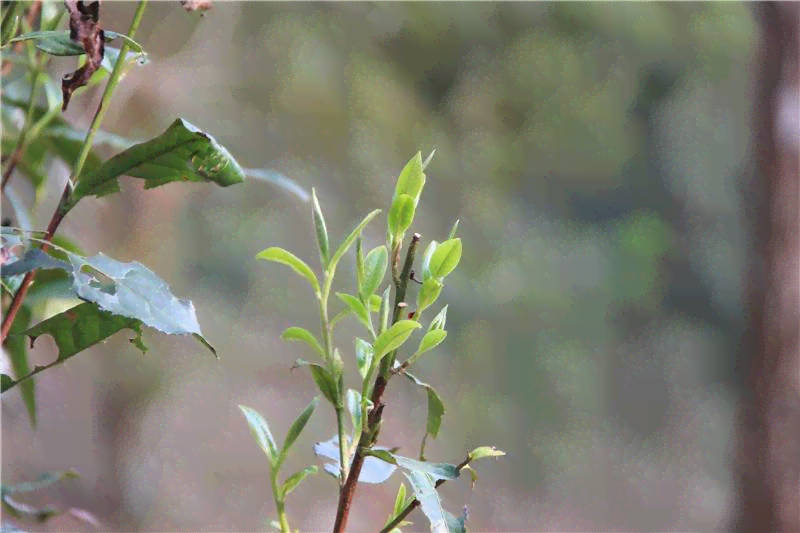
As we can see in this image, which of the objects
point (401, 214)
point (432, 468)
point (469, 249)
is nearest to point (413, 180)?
point (401, 214)

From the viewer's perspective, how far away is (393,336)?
263 millimetres

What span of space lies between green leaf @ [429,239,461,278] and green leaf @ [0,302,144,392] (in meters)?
0.17

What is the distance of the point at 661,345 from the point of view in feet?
9.05

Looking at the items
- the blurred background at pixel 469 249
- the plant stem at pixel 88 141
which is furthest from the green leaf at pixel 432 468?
the blurred background at pixel 469 249

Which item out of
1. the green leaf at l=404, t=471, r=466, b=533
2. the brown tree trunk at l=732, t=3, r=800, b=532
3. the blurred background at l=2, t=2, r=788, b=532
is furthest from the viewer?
the blurred background at l=2, t=2, r=788, b=532

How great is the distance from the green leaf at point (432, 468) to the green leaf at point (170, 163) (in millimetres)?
194

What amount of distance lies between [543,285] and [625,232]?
0.44m

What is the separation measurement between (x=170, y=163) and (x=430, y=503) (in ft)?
0.77

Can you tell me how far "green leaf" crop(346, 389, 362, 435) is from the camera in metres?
0.29

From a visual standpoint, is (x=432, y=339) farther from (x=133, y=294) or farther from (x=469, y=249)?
(x=469, y=249)

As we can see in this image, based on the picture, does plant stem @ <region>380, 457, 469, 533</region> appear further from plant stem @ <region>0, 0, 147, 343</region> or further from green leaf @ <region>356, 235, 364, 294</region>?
plant stem @ <region>0, 0, 147, 343</region>

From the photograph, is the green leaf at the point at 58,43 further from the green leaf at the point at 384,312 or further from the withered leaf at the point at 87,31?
the green leaf at the point at 384,312

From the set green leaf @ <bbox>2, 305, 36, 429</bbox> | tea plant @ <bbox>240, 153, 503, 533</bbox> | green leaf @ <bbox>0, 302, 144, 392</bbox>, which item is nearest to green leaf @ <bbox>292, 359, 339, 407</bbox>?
tea plant @ <bbox>240, 153, 503, 533</bbox>

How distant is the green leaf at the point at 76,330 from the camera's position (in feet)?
1.20
